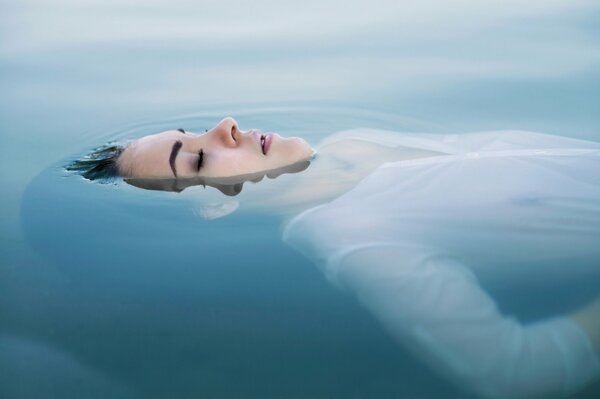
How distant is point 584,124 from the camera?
312 centimetres

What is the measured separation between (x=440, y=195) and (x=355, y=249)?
47 cm

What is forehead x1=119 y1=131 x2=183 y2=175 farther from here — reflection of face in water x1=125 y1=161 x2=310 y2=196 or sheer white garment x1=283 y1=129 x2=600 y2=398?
sheer white garment x1=283 y1=129 x2=600 y2=398

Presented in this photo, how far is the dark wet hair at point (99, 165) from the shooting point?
2713 mm

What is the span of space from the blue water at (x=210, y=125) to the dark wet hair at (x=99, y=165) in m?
0.06

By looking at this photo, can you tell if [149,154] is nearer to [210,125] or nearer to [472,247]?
[210,125]

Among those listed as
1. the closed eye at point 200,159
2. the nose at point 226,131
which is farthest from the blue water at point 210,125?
the nose at point 226,131

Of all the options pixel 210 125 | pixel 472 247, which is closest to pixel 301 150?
pixel 210 125

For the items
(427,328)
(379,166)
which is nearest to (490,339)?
(427,328)

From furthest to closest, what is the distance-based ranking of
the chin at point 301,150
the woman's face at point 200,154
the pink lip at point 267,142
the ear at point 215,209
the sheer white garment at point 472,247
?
1. the chin at point 301,150
2. the pink lip at point 267,142
3. the woman's face at point 200,154
4. the ear at point 215,209
5. the sheer white garment at point 472,247

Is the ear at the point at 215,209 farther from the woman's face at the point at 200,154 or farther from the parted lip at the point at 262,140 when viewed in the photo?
the parted lip at the point at 262,140

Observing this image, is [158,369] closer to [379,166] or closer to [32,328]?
[32,328]

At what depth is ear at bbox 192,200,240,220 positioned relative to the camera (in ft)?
7.91

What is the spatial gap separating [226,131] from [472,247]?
97cm

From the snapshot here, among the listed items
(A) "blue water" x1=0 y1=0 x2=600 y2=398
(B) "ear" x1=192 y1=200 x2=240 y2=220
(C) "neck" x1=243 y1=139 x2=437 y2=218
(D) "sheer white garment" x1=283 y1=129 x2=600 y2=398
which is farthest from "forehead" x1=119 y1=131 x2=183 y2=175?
(D) "sheer white garment" x1=283 y1=129 x2=600 y2=398
